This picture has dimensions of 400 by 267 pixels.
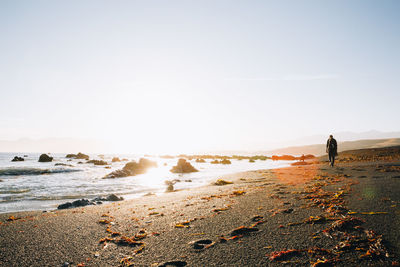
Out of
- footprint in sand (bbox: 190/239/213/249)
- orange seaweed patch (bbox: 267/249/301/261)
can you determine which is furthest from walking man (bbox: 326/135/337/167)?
footprint in sand (bbox: 190/239/213/249)

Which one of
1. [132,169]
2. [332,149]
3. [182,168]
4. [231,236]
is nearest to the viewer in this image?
[231,236]

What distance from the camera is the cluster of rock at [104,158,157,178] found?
83.1 feet

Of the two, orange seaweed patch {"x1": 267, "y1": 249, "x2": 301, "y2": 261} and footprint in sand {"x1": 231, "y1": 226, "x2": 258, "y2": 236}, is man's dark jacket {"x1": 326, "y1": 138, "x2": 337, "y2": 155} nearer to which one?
footprint in sand {"x1": 231, "y1": 226, "x2": 258, "y2": 236}

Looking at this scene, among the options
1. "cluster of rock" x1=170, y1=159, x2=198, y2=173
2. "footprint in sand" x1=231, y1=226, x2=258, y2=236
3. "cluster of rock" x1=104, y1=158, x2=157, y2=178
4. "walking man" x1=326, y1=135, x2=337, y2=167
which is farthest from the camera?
"cluster of rock" x1=170, y1=159, x2=198, y2=173

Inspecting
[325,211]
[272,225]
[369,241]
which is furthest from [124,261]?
[325,211]

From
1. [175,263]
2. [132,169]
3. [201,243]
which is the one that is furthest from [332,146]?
[132,169]

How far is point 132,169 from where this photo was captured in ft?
97.7

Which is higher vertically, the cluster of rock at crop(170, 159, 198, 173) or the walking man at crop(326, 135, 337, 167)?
the walking man at crop(326, 135, 337, 167)

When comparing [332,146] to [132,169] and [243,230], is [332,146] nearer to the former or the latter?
[243,230]

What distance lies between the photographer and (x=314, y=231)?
4.24 metres

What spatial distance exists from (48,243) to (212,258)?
13.0 ft

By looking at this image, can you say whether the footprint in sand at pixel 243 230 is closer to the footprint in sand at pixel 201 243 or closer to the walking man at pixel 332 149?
the footprint in sand at pixel 201 243

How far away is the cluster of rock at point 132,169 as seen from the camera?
25.3m

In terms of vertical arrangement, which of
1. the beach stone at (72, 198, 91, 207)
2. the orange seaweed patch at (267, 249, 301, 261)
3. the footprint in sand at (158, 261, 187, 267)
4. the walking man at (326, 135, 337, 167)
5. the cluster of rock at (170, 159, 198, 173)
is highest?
the walking man at (326, 135, 337, 167)
